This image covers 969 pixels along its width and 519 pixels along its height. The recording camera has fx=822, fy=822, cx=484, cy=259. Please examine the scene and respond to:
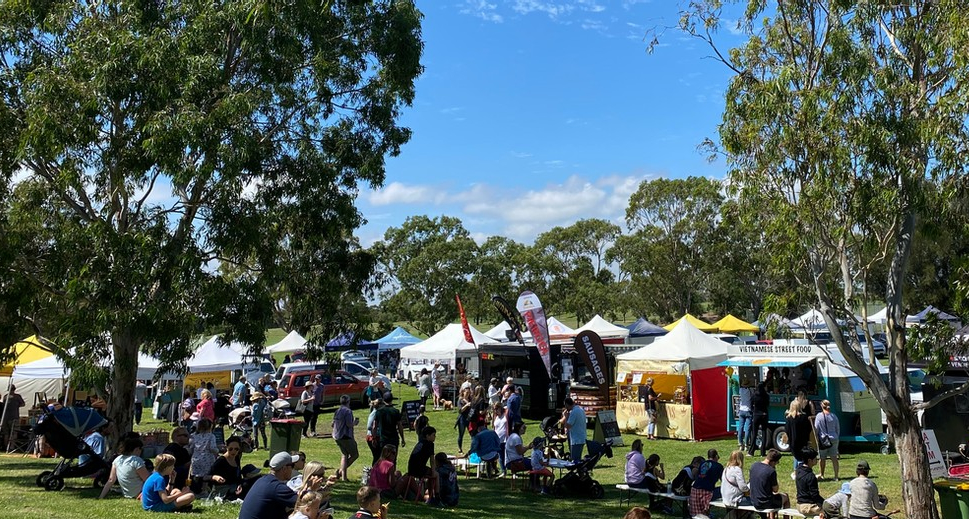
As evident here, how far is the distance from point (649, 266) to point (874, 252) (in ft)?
160

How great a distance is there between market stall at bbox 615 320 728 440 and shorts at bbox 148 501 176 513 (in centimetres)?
1341

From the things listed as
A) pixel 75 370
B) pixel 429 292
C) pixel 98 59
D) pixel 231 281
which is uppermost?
pixel 429 292

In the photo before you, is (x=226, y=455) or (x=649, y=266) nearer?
(x=226, y=455)

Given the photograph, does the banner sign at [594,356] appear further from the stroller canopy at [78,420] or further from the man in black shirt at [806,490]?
the stroller canopy at [78,420]

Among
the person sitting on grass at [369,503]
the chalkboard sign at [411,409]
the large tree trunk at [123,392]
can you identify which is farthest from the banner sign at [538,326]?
the person sitting on grass at [369,503]

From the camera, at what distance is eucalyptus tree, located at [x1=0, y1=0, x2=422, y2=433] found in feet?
36.1

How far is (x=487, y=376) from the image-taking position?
26938 millimetres

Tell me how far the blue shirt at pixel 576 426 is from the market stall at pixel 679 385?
6.13 metres

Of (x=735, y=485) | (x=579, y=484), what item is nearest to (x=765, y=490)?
(x=735, y=485)

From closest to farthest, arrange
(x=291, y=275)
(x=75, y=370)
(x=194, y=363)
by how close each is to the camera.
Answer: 1. (x=75, y=370)
2. (x=291, y=275)
3. (x=194, y=363)

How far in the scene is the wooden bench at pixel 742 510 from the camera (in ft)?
34.2

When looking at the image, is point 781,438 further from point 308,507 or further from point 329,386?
point 329,386

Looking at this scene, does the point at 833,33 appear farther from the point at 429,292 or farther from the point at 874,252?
the point at 429,292

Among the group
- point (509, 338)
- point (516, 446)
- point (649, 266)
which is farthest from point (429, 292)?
point (516, 446)
